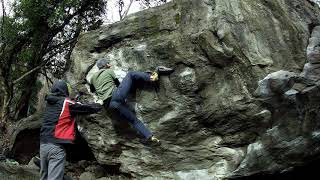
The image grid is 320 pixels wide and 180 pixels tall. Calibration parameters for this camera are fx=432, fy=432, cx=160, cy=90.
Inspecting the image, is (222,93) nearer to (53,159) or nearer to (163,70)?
(163,70)

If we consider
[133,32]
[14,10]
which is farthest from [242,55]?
[14,10]

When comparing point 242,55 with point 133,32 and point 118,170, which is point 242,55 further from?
point 118,170

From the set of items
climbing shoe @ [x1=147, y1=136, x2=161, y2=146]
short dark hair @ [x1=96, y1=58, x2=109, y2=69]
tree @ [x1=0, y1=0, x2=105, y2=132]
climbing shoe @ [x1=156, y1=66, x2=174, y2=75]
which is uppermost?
tree @ [x1=0, y1=0, x2=105, y2=132]

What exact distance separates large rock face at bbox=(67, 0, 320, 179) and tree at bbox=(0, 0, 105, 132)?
29.7 ft

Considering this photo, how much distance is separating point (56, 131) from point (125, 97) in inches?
84.6

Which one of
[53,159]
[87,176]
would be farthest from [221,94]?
[87,176]

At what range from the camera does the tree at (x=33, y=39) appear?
18.7 m

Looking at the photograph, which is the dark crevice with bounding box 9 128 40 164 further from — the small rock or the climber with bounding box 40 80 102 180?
the climber with bounding box 40 80 102 180

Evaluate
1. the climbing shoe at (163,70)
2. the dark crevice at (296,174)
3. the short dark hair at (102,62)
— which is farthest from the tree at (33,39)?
the dark crevice at (296,174)

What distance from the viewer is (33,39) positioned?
64.5 feet

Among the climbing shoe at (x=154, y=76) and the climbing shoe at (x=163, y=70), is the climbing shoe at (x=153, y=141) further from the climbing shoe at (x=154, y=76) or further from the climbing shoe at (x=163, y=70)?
the climbing shoe at (x=163, y=70)

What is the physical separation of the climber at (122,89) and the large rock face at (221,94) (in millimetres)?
316

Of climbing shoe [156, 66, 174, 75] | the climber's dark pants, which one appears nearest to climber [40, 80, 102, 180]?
the climber's dark pants

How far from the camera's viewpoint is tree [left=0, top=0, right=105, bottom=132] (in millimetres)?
18672
